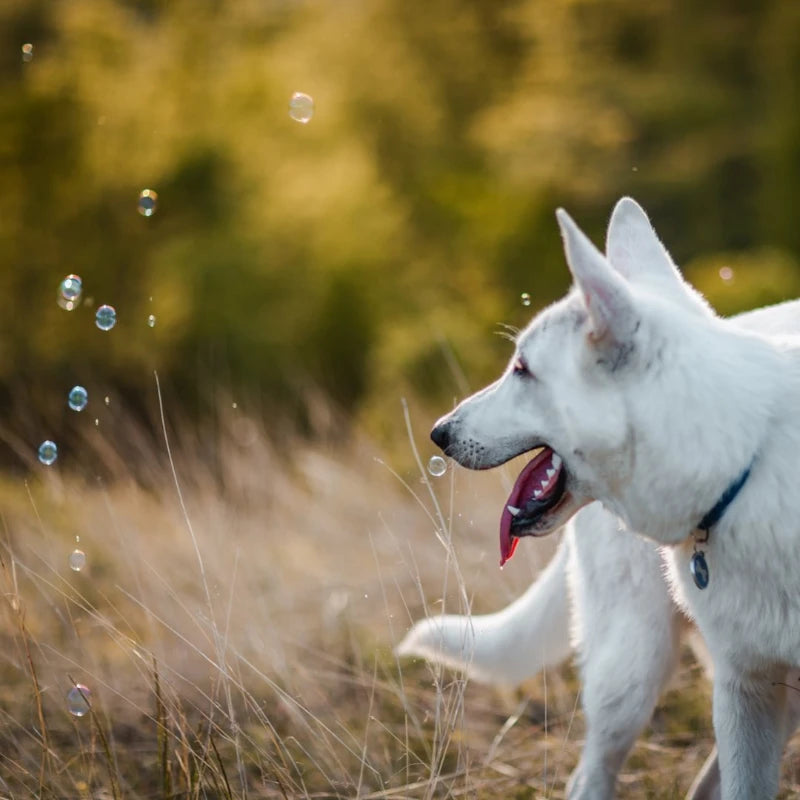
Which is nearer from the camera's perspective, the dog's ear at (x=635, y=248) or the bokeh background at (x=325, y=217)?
the dog's ear at (x=635, y=248)

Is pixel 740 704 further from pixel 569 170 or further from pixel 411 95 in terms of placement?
pixel 411 95

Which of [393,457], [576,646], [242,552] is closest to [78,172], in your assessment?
[393,457]

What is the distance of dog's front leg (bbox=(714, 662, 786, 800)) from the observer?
114 inches

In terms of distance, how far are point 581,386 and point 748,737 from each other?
3.58 feet

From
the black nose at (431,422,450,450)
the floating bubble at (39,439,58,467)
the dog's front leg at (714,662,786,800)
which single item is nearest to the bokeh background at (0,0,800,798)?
the floating bubble at (39,439,58,467)

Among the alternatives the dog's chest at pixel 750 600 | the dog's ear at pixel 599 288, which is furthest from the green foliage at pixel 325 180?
the dog's ear at pixel 599 288

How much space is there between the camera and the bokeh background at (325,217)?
22.5ft

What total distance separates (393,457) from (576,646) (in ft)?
14.5

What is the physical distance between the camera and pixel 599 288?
2.45 meters

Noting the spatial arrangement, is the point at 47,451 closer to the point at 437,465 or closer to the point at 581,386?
the point at 437,465

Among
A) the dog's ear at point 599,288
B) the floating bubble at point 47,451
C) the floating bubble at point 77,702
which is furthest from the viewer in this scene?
the floating bubble at point 47,451

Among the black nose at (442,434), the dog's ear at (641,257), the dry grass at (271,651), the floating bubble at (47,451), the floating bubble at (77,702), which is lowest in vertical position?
the dry grass at (271,651)

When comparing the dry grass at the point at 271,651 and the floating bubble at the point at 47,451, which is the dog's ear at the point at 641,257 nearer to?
the dry grass at the point at 271,651

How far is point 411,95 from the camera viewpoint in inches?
650
